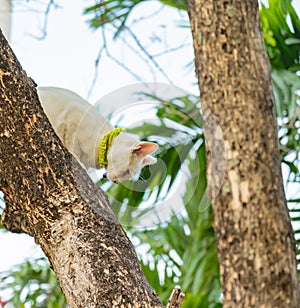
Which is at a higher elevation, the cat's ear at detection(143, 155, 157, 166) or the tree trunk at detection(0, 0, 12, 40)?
the tree trunk at detection(0, 0, 12, 40)

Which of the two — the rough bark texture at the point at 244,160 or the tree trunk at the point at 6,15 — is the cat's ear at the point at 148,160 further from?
the rough bark texture at the point at 244,160

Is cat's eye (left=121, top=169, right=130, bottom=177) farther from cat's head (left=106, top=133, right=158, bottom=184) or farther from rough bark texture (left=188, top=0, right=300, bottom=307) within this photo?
rough bark texture (left=188, top=0, right=300, bottom=307)

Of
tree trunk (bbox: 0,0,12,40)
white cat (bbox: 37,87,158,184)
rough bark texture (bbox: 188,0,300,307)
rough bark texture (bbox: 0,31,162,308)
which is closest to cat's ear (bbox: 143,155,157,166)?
white cat (bbox: 37,87,158,184)

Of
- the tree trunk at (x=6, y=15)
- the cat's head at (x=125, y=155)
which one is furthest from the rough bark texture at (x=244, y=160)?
the cat's head at (x=125, y=155)

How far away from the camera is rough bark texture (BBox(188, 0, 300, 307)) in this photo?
4.91 ft

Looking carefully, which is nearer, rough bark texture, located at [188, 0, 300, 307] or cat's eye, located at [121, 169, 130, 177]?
cat's eye, located at [121, 169, 130, 177]

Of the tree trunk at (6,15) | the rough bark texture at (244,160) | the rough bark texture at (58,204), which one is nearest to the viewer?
the rough bark texture at (58,204)

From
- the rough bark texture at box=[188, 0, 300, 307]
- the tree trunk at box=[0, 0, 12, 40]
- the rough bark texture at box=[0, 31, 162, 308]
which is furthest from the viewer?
the rough bark texture at box=[188, 0, 300, 307]

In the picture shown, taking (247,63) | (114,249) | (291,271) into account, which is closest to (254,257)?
(291,271)

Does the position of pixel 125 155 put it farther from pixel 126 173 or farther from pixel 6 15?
pixel 6 15

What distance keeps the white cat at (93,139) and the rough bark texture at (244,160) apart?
618 millimetres

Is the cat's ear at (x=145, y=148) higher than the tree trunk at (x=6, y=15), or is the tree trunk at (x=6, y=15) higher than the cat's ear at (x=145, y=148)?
the tree trunk at (x=6, y=15)

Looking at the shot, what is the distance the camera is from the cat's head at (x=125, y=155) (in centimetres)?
90

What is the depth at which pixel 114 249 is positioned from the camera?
33.6 inches
